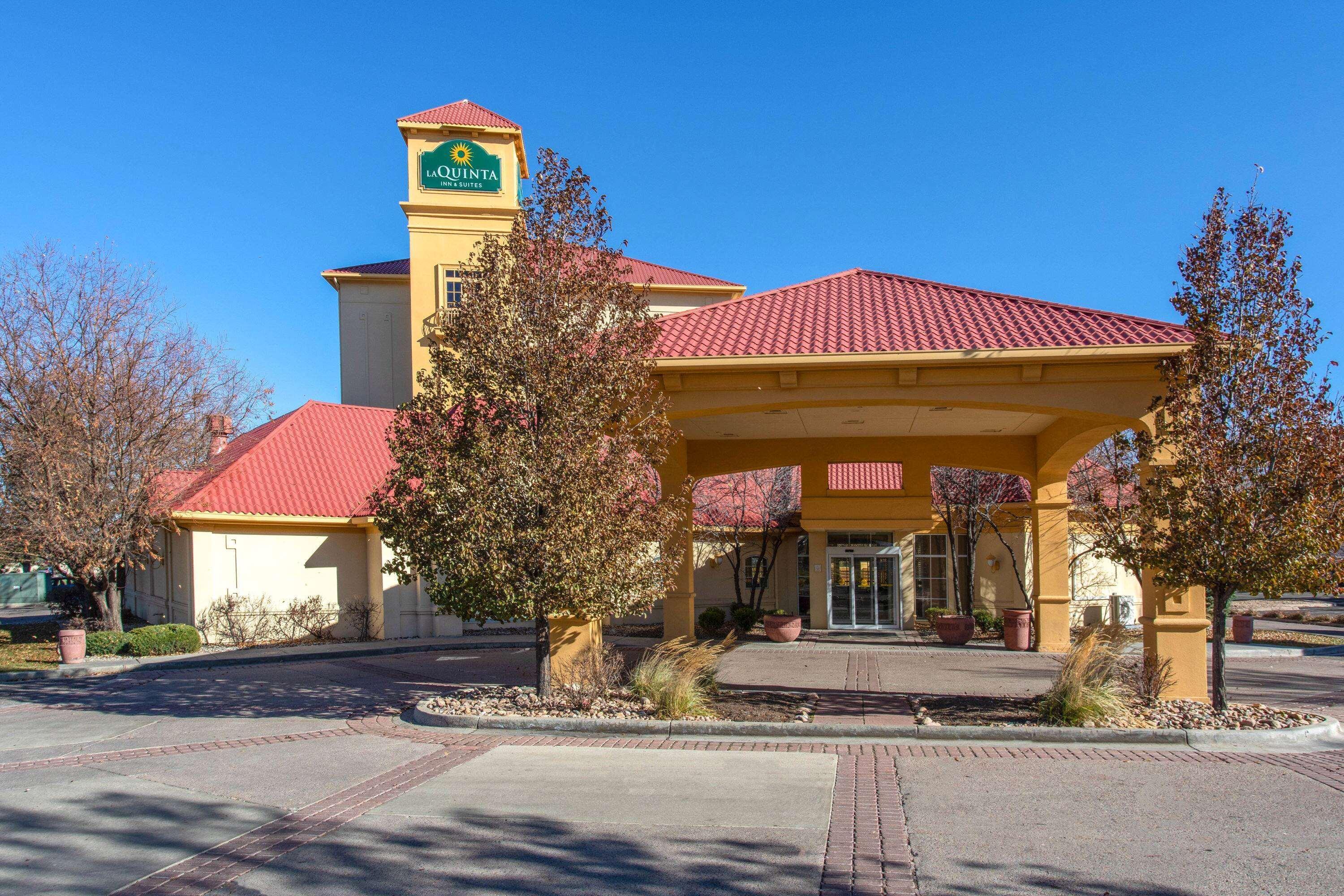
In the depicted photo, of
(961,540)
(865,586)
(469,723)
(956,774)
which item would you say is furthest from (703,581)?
(956,774)

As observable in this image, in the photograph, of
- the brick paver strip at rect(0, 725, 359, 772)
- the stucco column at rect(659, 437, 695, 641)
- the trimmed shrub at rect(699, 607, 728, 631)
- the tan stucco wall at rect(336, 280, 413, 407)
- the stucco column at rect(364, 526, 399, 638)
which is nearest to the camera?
the brick paver strip at rect(0, 725, 359, 772)

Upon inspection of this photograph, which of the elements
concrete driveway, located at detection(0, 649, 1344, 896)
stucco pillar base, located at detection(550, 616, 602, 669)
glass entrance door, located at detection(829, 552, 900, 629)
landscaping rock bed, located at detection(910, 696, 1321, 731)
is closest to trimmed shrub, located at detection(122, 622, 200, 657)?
concrete driveway, located at detection(0, 649, 1344, 896)

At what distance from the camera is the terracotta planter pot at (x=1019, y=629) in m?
17.8

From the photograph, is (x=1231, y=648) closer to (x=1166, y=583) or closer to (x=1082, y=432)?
(x=1082, y=432)

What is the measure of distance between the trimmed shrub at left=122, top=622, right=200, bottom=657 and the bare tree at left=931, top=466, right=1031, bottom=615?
1731 cm

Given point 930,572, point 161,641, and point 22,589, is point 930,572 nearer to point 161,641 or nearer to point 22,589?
point 161,641

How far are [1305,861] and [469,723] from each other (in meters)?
7.38

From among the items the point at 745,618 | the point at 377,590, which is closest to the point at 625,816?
the point at 377,590

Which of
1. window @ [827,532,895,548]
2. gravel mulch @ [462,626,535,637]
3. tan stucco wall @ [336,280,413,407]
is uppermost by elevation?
tan stucco wall @ [336,280,413,407]

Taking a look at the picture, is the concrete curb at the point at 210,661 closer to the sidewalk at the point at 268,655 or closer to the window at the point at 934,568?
the sidewalk at the point at 268,655

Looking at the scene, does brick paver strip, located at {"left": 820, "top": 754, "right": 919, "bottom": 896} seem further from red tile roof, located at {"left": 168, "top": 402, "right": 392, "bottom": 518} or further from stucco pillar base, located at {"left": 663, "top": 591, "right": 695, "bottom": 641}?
red tile roof, located at {"left": 168, "top": 402, "right": 392, "bottom": 518}

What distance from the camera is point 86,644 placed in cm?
1716

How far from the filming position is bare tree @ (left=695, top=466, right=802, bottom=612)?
24781 mm

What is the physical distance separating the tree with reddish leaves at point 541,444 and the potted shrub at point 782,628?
9290 millimetres
